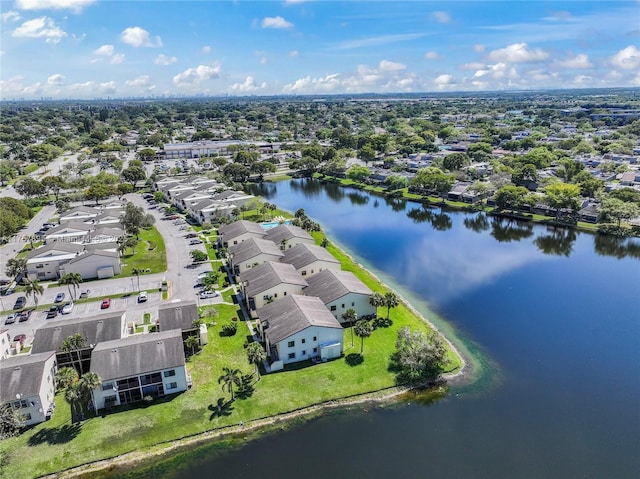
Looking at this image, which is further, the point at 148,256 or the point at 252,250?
the point at 148,256

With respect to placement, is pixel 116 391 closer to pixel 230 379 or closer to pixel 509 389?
pixel 230 379

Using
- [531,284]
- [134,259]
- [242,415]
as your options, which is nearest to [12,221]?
[134,259]

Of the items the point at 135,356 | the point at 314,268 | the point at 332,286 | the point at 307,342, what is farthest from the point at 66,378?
the point at 314,268

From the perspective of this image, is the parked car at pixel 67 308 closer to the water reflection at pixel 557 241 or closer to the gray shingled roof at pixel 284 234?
the gray shingled roof at pixel 284 234

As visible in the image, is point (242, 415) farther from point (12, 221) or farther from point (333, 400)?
point (12, 221)

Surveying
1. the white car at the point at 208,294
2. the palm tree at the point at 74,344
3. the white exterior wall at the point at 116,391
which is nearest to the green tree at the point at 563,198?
the white car at the point at 208,294

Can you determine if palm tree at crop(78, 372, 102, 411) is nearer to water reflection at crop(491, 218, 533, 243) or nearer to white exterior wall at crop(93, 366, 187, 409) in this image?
white exterior wall at crop(93, 366, 187, 409)
